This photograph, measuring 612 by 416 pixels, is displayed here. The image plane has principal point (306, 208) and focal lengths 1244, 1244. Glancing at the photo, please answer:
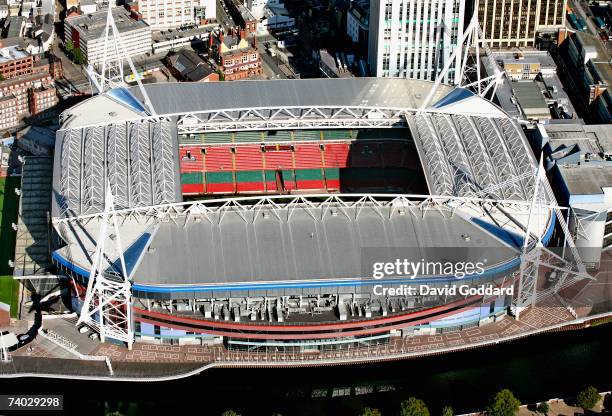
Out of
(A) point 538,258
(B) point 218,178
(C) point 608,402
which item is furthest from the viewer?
(B) point 218,178

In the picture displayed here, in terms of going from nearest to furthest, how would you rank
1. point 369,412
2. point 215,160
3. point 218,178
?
1. point 369,412
2. point 218,178
3. point 215,160

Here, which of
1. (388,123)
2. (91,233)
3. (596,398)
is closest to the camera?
(596,398)

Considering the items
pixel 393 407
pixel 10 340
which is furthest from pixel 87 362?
pixel 393 407

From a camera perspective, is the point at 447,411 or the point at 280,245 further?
the point at 280,245

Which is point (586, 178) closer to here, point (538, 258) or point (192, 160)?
point (538, 258)

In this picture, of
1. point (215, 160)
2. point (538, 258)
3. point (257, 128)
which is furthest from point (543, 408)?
point (215, 160)

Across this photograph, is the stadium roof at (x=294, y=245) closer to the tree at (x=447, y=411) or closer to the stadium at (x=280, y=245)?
the stadium at (x=280, y=245)

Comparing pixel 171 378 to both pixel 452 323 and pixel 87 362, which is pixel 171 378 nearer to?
pixel 87 362
